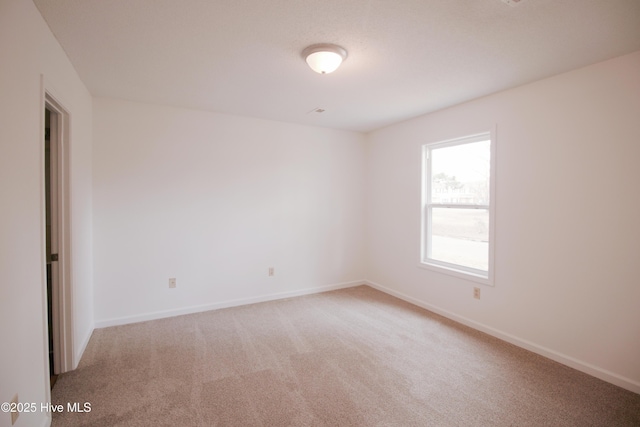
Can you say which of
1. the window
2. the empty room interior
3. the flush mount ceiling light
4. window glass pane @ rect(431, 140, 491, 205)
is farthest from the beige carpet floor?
the flush mount ceiling light

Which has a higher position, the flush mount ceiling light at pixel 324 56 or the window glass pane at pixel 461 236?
the flush mount ceiling light at pixel 324 56

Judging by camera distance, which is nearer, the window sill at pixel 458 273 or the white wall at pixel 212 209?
the window sill at pixel 458 273

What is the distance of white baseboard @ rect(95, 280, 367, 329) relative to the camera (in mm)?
3375

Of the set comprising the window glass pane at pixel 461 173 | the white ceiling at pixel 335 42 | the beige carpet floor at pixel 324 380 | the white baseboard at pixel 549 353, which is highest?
the white ceiling at pixel 335 42

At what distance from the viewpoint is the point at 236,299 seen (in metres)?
4.03

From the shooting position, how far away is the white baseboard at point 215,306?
338 centimetres

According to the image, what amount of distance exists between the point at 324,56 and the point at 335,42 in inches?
4.6

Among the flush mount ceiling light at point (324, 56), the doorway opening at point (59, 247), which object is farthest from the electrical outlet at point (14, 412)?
the flush mount ceiling light at point (324, 56)

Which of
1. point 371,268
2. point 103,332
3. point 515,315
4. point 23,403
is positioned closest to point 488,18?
point 515,315

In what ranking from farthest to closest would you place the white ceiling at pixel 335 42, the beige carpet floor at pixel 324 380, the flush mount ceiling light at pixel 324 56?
the flush mount ceiling light at pixel 324 56 < the beige carpet floor at pixel 324 380 < the white ceiling at pixel 335 42

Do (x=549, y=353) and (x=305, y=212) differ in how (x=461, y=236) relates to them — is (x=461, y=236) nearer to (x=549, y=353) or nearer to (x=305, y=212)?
(x=549, y=353)

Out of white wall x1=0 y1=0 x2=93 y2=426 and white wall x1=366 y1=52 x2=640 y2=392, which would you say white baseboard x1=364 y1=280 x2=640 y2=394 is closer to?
white wall x1=366 y1=52 x2=640 y2=392

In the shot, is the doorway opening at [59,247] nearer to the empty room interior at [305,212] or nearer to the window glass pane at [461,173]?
the empty room interior at [305,212]

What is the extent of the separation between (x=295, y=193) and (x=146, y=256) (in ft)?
6.77
